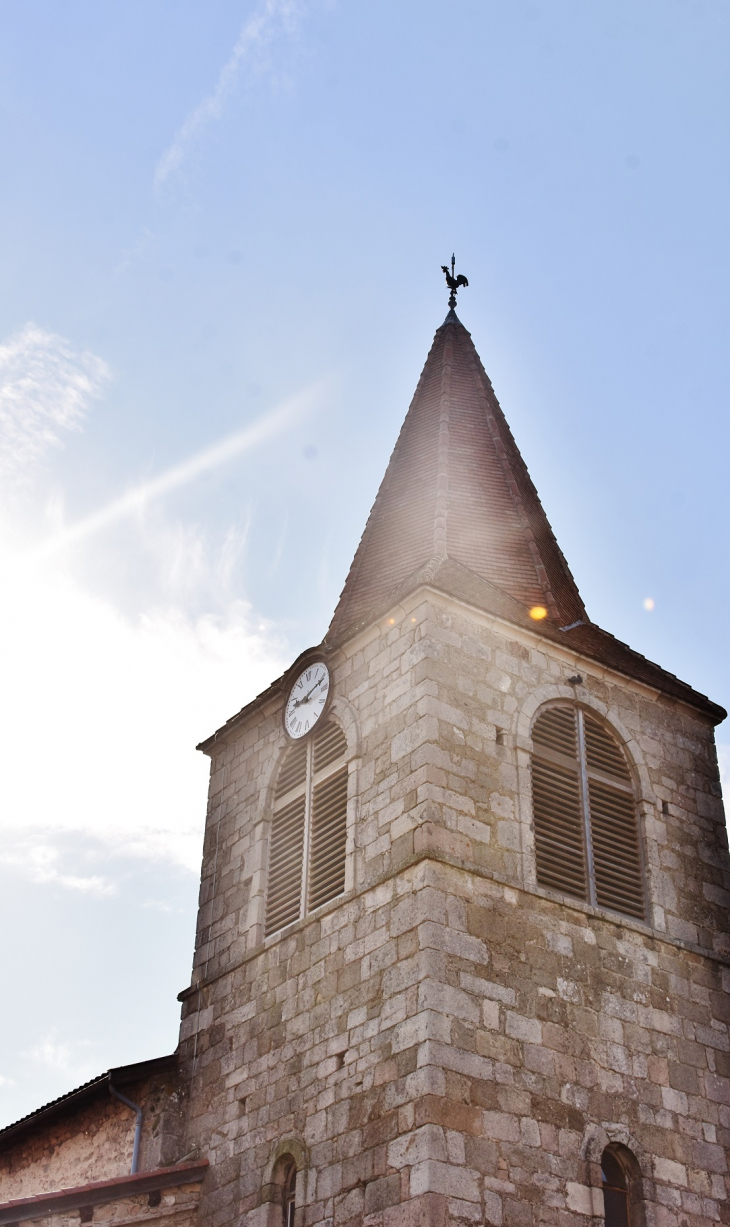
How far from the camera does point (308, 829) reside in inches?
518

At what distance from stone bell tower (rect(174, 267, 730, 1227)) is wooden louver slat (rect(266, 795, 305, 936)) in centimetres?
3

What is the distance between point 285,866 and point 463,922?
2.79 metres

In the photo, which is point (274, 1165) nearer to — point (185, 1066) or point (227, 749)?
point (185, 1066)

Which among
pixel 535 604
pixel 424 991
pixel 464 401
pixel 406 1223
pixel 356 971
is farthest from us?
pixel 464 401

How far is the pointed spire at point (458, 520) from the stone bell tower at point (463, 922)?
55mm

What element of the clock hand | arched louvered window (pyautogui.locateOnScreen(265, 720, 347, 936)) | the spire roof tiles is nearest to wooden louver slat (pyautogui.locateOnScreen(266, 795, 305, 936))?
arched louvered window (pyautogui.locateOnScreen(265, 720, 347, 936))

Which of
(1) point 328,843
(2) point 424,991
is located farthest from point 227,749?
(2) point 424,991

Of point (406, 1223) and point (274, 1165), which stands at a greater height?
point (274, 1165)

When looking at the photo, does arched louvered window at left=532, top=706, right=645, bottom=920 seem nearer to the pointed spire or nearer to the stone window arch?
the pointed spire

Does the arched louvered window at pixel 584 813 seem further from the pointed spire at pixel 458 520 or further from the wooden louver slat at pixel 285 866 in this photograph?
the wooden louver slat at pixel 285 866

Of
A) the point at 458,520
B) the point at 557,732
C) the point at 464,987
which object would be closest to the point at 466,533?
the point at 458,520

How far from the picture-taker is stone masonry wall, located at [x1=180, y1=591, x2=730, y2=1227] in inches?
408

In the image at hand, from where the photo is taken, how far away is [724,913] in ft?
42.9

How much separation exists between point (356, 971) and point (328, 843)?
1583 millimetres
